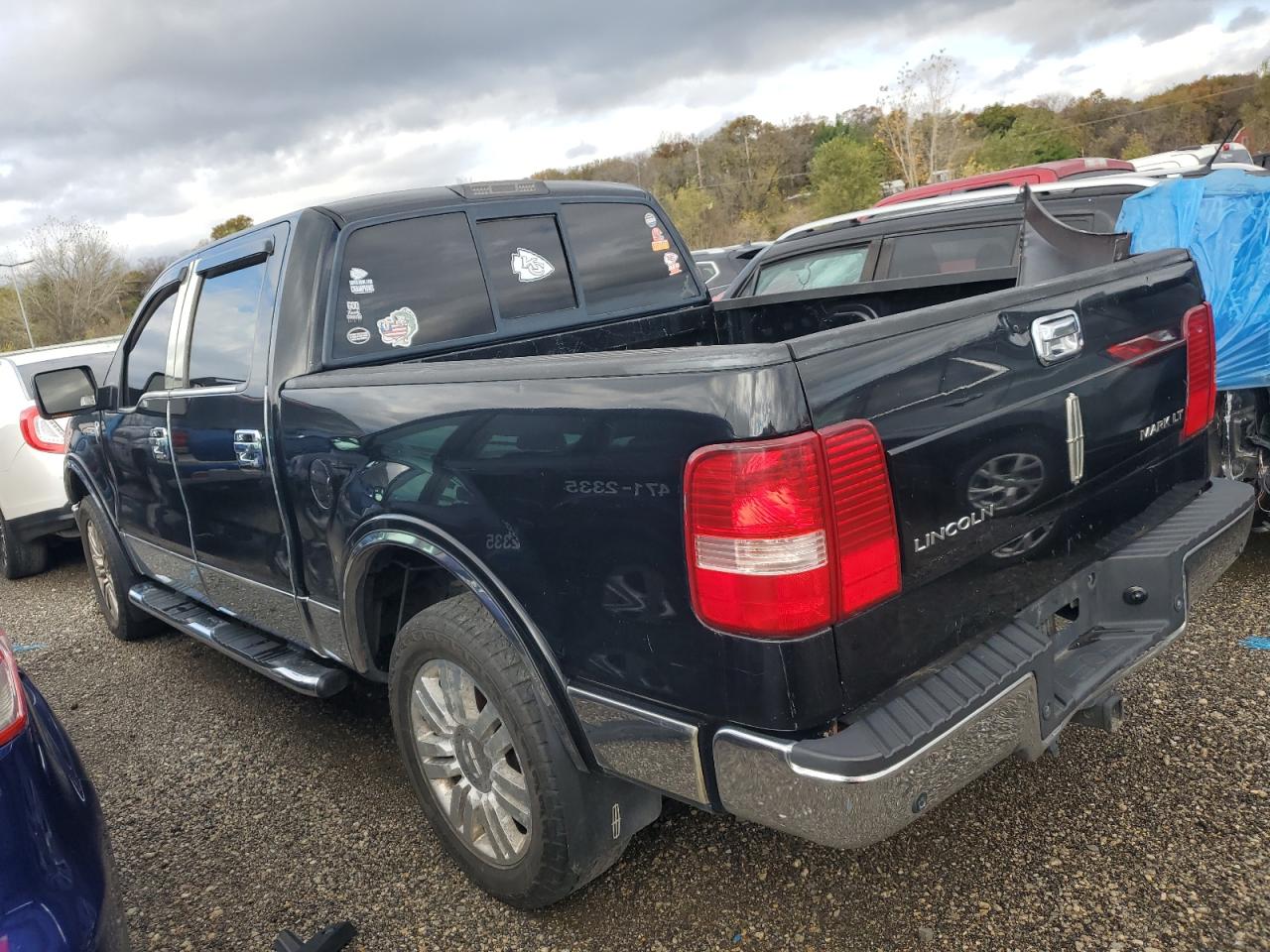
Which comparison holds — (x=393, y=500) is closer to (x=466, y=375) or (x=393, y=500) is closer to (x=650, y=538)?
(x=466, y=375)

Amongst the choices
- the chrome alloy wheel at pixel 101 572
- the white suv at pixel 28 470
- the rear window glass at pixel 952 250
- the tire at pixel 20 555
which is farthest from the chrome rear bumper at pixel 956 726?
the tire at pixel 20 555

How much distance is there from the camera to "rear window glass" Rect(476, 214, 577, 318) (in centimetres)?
341

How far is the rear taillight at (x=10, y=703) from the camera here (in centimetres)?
184

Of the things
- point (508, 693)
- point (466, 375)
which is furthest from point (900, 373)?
point (508, 693)

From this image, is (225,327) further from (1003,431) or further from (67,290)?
(67,290)

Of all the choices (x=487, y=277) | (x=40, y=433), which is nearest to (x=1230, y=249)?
(x=487, y=277)

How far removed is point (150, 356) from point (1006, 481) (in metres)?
3.74

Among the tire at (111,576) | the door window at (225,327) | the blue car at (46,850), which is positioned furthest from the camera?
the tire at (111,576)

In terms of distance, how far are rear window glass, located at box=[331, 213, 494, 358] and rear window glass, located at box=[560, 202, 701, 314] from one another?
523 millimetres

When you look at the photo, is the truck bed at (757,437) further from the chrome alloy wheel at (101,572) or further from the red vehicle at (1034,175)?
the red vehicle at (1034,175)

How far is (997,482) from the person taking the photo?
2.10 meters

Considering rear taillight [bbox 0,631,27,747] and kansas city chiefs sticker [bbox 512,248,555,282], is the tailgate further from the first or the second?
kansas city chiefs sticker [bbox 512,248,555,282]

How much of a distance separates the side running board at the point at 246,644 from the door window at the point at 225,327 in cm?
104

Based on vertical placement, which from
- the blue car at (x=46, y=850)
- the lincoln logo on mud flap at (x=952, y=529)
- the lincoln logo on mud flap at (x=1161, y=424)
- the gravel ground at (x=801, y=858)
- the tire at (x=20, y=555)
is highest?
the lincoln logo on mud flap at (x=952, y=529)
